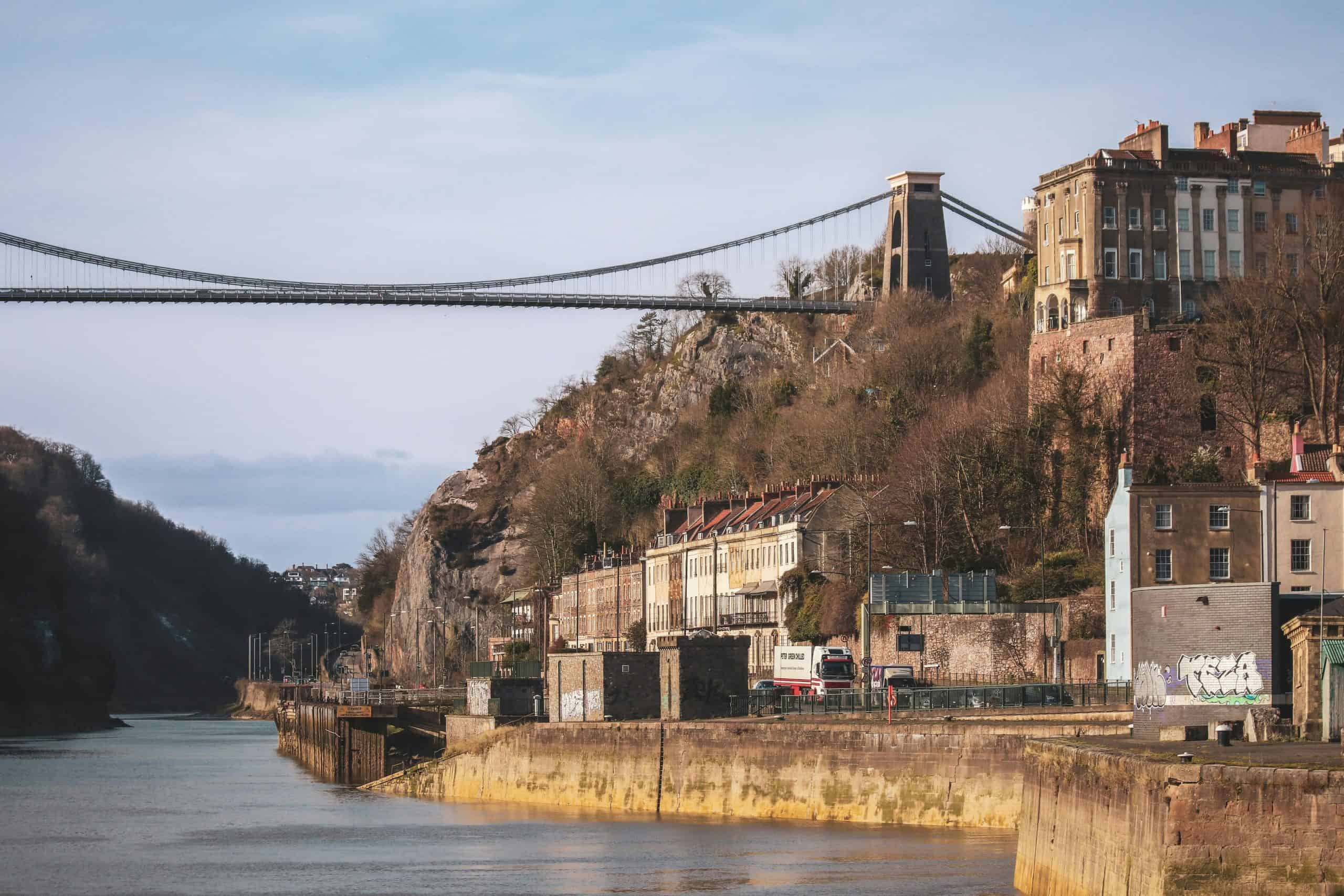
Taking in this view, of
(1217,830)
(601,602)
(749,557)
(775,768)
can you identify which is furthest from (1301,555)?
(601,602)

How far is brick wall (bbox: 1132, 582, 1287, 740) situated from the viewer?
30.7 meters

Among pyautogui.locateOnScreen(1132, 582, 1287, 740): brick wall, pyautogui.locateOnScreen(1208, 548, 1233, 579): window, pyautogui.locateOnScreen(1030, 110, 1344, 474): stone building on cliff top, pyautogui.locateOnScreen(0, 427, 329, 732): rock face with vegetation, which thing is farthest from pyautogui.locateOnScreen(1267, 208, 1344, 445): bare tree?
pyautogui.locateOnScreen(0, 427, 329, 732): rock face with vegetation

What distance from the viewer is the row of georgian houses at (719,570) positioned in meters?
67.5

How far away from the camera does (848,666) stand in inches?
2003

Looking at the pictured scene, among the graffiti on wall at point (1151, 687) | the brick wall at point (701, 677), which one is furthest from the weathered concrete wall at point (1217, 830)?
the brick wall at point (701, 677)

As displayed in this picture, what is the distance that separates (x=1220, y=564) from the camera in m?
45.8

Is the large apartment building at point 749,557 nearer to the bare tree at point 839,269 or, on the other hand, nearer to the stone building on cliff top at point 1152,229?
the stone building on cliff top at point 1152,229

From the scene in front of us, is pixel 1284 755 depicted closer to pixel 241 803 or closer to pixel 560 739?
pixel 560 739

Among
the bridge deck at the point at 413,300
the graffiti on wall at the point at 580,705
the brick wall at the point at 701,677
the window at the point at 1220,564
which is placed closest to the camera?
the brick wall at the point at 701,677

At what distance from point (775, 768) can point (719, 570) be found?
3781cm

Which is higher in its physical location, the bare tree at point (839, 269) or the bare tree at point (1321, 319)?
the bare tree at point (839, 269)

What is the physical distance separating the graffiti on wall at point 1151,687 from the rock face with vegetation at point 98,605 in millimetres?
92506

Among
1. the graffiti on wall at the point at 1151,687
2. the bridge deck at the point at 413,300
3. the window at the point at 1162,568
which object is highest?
the bridge deck at the point at 413,300

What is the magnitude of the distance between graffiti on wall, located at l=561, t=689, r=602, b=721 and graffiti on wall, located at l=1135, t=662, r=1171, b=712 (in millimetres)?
16932
